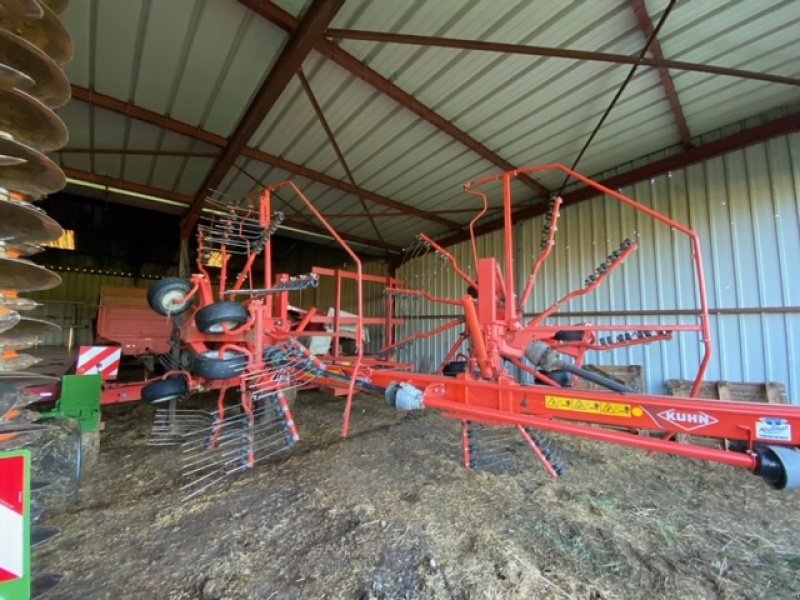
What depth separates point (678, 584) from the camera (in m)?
1.58

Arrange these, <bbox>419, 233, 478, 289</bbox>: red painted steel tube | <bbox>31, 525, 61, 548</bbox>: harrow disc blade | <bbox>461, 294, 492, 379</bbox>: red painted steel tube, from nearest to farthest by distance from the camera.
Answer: <bbox>31, 525, 61, 548</bbox>: harrow disc blade
<bbox>461, 294, 492, 379</bbox>: red painted steel tube
<bbox>419, 233, 478, 289</bbox>: red painted steel tube

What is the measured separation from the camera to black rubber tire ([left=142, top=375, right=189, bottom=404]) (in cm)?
261

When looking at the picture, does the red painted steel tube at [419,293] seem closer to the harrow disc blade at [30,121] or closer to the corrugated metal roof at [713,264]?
the corrugated metal roof at [713,264]

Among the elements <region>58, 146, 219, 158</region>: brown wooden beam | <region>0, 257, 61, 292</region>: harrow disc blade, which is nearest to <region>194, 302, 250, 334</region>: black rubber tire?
<region>0, 257, 61, 292</region>: harrow disc blade

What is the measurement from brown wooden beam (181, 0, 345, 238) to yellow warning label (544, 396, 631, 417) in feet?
9.65

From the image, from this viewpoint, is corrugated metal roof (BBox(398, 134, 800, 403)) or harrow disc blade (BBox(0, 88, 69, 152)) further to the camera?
corrugated metal roof (BBox(398, 134, 800, 403))

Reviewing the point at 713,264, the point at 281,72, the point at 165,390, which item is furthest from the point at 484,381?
the point at 713,264

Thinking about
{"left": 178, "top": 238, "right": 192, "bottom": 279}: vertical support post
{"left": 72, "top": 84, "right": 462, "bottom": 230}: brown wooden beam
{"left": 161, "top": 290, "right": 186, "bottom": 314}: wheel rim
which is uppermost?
{"left": 72, "top": 84, "right": 462, "bottom": 230}: brown wooden beam

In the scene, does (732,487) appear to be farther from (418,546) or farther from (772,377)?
(418,546)

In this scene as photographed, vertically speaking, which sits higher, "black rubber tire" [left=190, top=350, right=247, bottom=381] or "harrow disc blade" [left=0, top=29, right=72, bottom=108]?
"harrow disc blade" [left=0, top=29, right=72, bottom=108]

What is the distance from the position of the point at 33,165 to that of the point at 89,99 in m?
3.76

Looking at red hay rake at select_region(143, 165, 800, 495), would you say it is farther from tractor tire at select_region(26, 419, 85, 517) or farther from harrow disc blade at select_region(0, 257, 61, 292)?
harrow disc blade at select_region(0, 257, 61, 292)

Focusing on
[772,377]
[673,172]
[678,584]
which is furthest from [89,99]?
[772,377]

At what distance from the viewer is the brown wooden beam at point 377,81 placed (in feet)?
8.55
